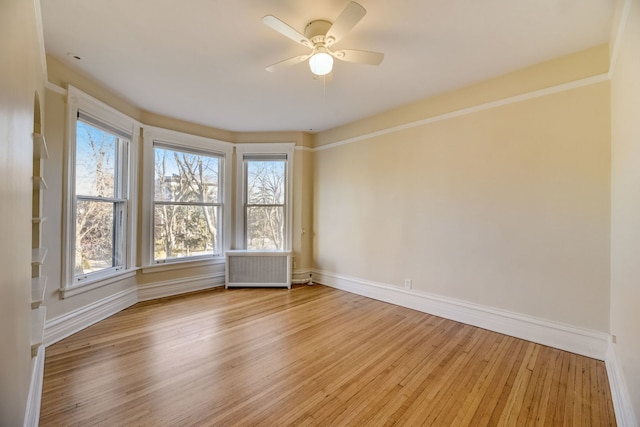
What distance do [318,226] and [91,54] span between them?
3.57 metres

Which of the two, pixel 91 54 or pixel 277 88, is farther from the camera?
pixel 277 88

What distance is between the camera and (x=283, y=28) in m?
1.85

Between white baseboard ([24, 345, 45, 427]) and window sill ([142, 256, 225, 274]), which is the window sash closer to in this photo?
window sill ([142, 256, 225, 274])

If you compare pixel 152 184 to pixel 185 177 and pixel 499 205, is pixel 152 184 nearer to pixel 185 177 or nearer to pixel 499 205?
pixel 185 177

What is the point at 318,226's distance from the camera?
4.85 m

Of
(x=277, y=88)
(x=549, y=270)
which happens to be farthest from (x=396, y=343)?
(x=277, y=88)

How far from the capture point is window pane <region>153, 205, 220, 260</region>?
405 centimetres

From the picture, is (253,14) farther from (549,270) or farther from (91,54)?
(549,270)

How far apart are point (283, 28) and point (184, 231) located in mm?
3455

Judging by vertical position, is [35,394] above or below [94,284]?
below

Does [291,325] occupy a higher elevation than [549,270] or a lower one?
lower

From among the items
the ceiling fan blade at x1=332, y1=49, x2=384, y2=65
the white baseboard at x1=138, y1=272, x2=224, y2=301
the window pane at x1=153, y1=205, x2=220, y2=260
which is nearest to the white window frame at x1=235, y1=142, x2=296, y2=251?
the window pane at x1=153, y1=205, x2=220, y2=260

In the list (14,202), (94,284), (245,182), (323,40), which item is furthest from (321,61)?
(94,284)

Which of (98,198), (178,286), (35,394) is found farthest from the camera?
(178,286)
